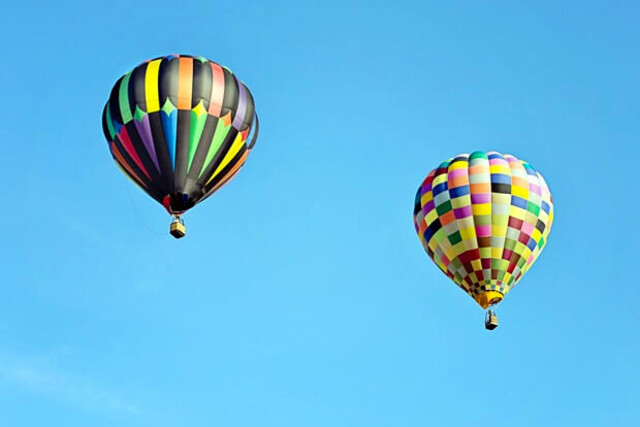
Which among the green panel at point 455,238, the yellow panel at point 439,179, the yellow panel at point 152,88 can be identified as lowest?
the green panel at point 455,238

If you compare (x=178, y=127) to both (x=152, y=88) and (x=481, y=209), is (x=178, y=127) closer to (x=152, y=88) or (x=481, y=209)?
(x=152, y=88)

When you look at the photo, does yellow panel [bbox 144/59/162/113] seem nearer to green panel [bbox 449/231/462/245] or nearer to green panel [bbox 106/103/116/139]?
green panel [bbox 106/103/116/139]

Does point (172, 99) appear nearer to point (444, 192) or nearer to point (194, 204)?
point (194, 204)

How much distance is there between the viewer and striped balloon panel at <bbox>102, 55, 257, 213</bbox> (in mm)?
34719

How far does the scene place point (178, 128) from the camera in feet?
114

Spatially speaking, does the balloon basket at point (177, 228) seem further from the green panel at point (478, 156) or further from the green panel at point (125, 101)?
the green panel at point (478, 156)

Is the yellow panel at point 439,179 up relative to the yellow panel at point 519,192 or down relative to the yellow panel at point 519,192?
up

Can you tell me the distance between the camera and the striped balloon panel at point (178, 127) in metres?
34.7

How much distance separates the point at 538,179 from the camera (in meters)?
39.7

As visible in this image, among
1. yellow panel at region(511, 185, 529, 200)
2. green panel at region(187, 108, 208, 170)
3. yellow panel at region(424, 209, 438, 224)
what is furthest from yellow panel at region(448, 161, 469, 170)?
green panel at region(187, 108, 208, 170)

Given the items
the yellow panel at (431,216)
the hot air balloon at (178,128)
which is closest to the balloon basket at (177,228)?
the hot air balloon at (178,128)

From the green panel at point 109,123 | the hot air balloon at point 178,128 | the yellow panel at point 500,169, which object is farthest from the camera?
the yellow panel at point 500,169

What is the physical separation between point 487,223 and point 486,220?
0.08m

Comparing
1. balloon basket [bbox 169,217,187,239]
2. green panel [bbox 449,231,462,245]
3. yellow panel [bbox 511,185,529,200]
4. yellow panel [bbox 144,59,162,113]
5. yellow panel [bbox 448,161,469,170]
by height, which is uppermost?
yellow panel [bbox 448,161,469,170]
